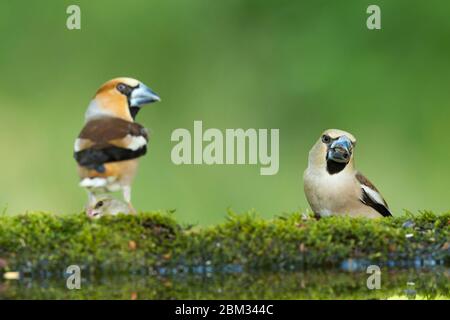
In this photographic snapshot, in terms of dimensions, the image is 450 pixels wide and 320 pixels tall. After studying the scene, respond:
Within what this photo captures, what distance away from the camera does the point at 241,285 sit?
6586 mm

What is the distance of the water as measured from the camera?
633cm

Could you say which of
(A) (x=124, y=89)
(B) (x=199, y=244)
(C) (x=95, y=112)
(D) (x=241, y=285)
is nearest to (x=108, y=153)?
(C) (x=95, y=112)

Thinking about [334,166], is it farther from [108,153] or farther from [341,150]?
[108,153]

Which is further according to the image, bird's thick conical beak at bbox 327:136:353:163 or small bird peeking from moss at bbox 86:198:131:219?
bird's thick conical beak at bbox 327:136:353:163

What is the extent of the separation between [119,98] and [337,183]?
6.76 ft

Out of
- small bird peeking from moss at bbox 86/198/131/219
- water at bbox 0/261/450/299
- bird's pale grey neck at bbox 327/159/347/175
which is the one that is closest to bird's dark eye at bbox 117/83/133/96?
small bird peeking from moss at bbox 86/198/131/219

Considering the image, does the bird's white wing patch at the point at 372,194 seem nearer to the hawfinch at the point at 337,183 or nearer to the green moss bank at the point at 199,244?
the hawfinch at the point at 337,183

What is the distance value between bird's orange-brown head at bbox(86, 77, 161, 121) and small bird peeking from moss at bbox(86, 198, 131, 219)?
2.20ft

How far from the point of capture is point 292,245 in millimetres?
7125

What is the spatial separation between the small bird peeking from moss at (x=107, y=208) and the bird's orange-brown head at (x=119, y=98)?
0.67 metres

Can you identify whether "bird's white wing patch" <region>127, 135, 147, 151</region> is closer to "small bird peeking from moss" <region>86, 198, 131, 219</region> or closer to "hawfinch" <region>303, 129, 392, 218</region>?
"small bird peeking from moss" <region>86, 198, 131, 219</region>

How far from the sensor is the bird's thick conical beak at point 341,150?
8.67 metres

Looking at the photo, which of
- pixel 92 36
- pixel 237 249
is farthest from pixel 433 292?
pixel 92 36
